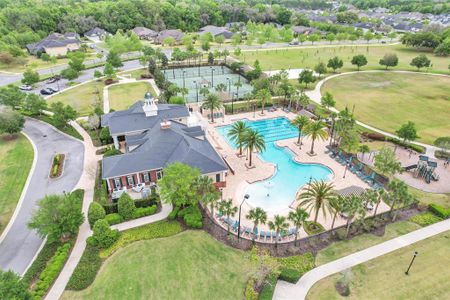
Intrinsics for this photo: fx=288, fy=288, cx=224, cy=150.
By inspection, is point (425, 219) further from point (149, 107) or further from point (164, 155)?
point (149, 107)

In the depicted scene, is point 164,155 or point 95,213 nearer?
point 95,213

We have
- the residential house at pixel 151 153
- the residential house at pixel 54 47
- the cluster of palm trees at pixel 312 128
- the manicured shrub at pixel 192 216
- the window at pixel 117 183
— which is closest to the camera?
the manicured shrub at pixel 192 216

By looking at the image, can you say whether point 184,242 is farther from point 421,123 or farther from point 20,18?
point 20,18

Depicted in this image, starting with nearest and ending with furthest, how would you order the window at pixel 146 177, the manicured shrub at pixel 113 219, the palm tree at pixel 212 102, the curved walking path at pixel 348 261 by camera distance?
the curved walking path at pixel 348 261, the manicured shrub at pixel 113 219, the window at pixel 146 177, the palm tree at pixel 212 102

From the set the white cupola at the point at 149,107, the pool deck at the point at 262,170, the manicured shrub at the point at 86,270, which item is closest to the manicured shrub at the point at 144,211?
the manicured shrub at the point at 86,270

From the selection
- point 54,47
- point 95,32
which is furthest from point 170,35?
point 54,47

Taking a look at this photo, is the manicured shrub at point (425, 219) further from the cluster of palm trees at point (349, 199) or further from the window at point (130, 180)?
the window at point (130, 180)
